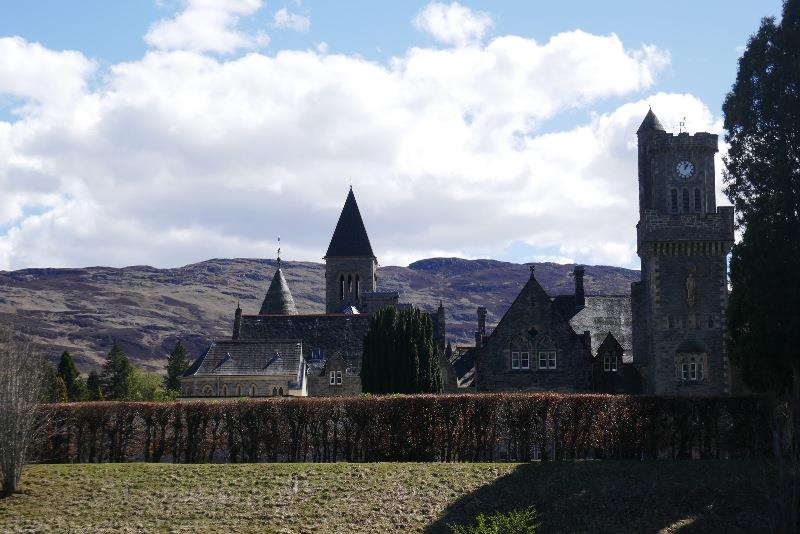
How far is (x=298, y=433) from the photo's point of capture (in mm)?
41438

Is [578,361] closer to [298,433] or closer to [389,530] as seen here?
[298,433]

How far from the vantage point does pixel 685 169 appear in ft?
200

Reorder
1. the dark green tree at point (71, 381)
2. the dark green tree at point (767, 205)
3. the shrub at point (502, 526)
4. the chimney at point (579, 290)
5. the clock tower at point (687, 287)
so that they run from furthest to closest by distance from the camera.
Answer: the dark green tree at point (71, 381)
the chimney at point (579, 290)
the clock tower at point (687, 287)
the dark green tree at point (767, 205)
the shrub at point (502, 526)

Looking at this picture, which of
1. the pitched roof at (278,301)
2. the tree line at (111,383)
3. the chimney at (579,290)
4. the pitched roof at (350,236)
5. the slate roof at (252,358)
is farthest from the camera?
the pitched roof at (350,236)

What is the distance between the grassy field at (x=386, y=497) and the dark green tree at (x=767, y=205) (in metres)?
3.80

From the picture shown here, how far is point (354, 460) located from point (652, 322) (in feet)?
82.3

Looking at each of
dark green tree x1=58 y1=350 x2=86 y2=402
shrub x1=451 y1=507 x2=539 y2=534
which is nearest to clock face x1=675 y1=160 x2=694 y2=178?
shrub x1=451 y1=507 x2=539 y2=534

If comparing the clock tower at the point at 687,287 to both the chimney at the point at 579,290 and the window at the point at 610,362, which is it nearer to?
the window at the point at 610,362

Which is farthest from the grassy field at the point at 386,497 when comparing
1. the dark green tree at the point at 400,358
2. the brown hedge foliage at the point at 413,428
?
the dark green tree at the point at 400,358

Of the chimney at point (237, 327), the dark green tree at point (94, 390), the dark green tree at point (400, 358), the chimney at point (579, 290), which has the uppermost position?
the chimney at point (579, 290)

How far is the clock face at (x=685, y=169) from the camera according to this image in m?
61.0

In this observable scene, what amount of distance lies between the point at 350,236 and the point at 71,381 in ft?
103

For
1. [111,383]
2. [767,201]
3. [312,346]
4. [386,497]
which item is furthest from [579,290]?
[111,383]

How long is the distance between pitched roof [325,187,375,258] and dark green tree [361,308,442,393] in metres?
47.0
